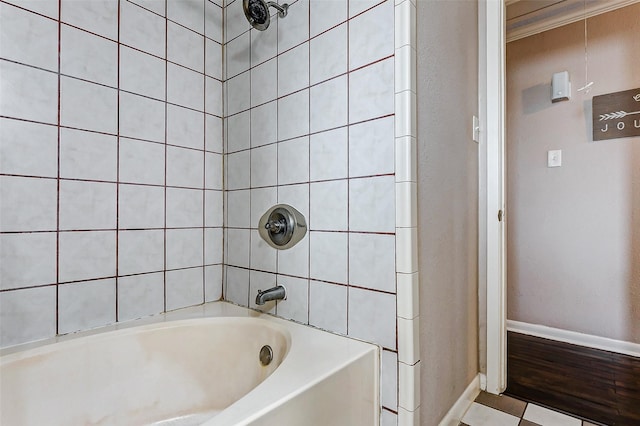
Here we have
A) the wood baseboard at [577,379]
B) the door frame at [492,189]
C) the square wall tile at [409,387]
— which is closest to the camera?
the square wall tile at [409,387]

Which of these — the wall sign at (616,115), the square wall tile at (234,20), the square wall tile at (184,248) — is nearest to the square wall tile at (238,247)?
the square wall tile at (184,248)

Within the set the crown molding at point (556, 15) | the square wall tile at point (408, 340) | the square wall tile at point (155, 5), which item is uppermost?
the crown molding at point (556, 15)

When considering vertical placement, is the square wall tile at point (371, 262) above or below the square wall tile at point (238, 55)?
below

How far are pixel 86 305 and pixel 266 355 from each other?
0.67m

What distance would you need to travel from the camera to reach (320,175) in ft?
3.84

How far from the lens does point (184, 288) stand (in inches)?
56.6

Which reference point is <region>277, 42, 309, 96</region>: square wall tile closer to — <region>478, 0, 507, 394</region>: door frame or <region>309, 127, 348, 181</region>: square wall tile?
<region>309, 127, 348, 181</region>: square wall tile

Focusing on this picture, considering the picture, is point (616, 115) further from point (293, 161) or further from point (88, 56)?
point (88, 56)

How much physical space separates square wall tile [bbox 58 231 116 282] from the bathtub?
20cm

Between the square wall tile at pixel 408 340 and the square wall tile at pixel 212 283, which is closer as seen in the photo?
the square wall tile at pixel 408 340

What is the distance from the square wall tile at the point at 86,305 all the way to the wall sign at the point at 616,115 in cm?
274

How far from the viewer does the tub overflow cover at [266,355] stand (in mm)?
1170

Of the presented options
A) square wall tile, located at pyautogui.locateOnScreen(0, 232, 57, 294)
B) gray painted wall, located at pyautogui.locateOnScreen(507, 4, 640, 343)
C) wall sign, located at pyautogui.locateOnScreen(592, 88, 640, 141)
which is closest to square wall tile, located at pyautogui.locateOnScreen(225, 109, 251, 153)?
square wall tile, located at pyautogui.locateOnScreen(0, 232, 57, 294)

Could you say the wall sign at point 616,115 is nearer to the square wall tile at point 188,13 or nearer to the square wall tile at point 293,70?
the square wall tile at point 293,70
